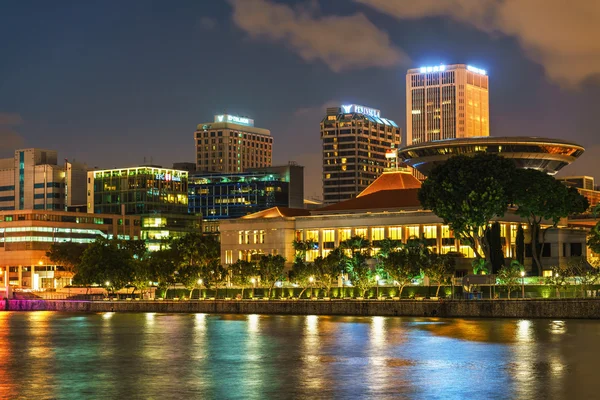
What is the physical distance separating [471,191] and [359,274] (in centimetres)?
2217

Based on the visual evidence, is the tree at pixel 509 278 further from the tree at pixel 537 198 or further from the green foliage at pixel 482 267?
the tree at pixel 537 198

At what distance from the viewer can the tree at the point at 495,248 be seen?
554ft

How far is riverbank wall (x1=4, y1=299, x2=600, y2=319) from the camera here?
13412 cm

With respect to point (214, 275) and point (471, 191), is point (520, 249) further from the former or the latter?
point (214, 275)

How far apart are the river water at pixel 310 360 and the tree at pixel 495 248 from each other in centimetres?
2877

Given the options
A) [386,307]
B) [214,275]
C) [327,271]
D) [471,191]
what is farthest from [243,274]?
[471,191]

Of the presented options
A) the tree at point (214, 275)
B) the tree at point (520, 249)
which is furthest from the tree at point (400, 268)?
the tree at point (214, 275)

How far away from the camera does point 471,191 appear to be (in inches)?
6368

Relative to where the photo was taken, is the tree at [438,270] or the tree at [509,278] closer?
the tree at [509,278]

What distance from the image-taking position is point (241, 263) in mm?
185125

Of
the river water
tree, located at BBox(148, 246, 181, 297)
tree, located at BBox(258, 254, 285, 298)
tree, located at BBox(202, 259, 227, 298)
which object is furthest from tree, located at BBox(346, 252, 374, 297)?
tree, located at BBox(148, 246, 181, 297)

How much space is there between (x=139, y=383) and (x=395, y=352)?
93.2 feet

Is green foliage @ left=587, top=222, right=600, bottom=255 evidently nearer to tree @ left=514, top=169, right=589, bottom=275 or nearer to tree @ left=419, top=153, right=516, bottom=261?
tree @ left=514, top=169, right=589, bottom=275

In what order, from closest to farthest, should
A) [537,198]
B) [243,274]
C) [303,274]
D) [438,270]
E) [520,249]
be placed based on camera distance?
[438,270], [537,198], [303,274], [520,249], [243,274]
